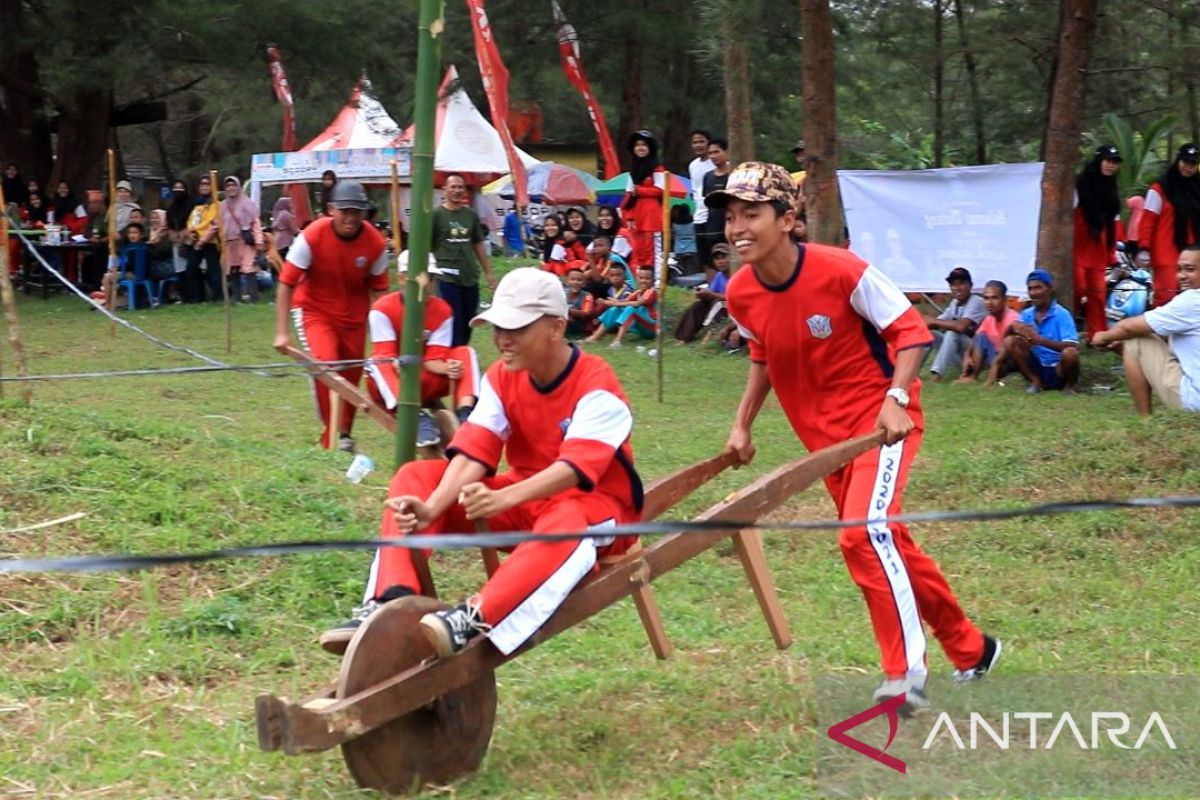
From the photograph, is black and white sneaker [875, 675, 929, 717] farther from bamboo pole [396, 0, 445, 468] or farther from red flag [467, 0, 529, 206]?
red flag [467, 0, 529, 206]

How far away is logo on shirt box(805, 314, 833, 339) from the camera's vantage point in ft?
17.9

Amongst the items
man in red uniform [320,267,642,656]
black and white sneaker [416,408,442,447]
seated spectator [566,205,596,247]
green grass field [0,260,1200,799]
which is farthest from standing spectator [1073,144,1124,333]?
man in red uniform [320,267,642,656]

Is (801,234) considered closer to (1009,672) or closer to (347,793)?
(1009,672)

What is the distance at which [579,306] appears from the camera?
18.5 meters

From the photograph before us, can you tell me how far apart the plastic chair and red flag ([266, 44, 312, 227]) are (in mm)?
3093

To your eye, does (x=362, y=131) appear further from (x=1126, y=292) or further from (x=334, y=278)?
(x=334, y=278)

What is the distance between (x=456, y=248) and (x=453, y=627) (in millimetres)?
8670

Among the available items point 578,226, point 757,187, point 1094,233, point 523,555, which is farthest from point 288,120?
point 523,555

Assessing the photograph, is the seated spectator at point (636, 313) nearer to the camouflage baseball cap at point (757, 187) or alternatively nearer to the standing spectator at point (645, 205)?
the standing spectator at point (645, 205)

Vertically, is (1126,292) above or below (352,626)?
above

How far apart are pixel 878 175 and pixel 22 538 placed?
34.9 feet

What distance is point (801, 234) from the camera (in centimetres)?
1571

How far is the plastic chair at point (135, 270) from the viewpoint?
2206cm

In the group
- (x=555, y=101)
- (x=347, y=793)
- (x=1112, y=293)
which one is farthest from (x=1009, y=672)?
(x=555, y=101)
